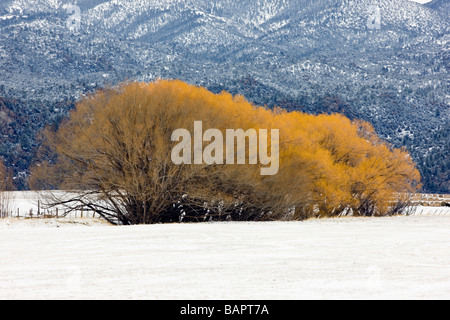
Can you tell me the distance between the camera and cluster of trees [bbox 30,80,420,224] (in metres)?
38.6

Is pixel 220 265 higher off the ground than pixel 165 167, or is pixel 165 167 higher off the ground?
pixel 165 167

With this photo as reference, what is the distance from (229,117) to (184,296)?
29815mm

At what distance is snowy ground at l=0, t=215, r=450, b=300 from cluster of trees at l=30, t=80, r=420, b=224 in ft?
34.0

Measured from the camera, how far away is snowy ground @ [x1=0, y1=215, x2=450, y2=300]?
46.7 feet

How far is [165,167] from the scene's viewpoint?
38.4 m

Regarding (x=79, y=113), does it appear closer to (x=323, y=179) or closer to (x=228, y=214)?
(x=228, y=214)

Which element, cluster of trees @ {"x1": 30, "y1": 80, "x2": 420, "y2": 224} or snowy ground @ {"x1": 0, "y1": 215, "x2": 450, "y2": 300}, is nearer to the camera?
snowy ground @ {"x1": 0, "y1": 215, "x2": 450, "y2": 300}

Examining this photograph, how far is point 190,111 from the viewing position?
131ft

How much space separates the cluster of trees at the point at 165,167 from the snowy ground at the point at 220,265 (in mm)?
10378

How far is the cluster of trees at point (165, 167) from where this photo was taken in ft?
127

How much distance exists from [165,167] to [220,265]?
20.6 metres

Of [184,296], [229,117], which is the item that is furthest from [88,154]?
[184,296]

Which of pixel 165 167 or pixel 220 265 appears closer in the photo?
pixel 220 265

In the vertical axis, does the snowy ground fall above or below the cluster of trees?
below
